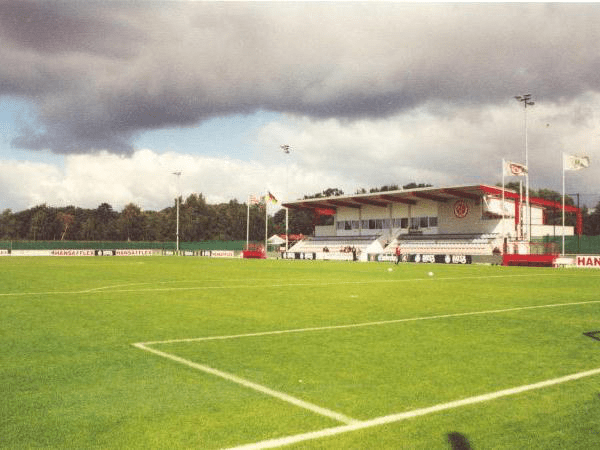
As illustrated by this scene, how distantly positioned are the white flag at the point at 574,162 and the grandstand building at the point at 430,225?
7597 mm

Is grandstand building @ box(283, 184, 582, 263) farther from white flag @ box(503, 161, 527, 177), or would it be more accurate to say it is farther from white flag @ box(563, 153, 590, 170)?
white flag @ box(563, 153, 590, 170)

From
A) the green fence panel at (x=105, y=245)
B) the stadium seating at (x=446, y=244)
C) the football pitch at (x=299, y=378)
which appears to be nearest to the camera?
the football pitch at (x=299, y=378)

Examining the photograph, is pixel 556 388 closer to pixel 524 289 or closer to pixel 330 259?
pixel 524 289

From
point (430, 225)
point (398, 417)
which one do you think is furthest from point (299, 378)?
point (430, 225)

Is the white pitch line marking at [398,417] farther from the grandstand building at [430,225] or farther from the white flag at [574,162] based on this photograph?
the grandstand building at [430,225]

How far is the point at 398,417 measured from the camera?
505cm

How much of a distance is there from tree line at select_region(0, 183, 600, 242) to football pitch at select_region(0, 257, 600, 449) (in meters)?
111

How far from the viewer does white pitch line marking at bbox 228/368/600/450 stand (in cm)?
439

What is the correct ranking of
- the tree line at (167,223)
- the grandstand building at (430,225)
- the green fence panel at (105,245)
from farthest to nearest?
the tree line at (167,223) → the green fence panel at (105,245) → the grandstand building at (430,225)

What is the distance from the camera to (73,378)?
646 cm

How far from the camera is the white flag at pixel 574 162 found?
145 ft

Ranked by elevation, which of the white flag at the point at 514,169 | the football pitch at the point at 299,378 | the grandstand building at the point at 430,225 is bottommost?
the football pitch at the point at 299,378

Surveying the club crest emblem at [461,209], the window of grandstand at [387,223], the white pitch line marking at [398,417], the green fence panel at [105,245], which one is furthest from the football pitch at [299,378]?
the green fence panel at [105,245]

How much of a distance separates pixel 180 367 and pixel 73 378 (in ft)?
4.41
